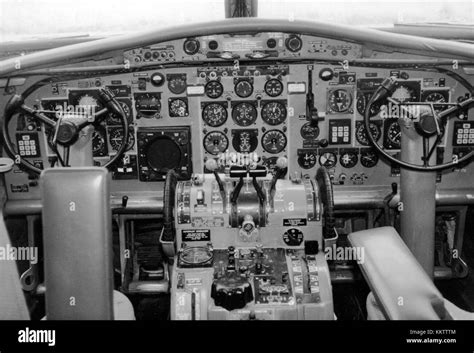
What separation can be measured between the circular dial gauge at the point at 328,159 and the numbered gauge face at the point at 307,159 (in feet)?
0.15

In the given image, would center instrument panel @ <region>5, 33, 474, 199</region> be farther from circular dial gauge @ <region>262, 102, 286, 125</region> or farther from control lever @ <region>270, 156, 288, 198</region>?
control lever @ <region>270, 156, 288, 198</region>

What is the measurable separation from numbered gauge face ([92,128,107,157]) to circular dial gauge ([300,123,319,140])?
139 centimetres

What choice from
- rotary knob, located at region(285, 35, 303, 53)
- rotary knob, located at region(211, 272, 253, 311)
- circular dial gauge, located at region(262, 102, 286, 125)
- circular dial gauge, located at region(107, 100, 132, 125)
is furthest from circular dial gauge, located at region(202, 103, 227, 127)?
rotary knob, located at region(211, 272, 253, 311)

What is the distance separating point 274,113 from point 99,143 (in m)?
1.25

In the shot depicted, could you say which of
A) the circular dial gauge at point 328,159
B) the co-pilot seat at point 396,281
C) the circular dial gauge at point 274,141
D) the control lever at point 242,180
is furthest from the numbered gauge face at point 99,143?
the co-pilot seat at point 396,281

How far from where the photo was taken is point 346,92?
3715mm

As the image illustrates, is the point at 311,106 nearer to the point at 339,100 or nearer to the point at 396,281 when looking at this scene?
the point at 339,100

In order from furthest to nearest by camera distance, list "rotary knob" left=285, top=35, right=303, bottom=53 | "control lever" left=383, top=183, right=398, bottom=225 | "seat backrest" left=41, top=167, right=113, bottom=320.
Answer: "control lever" left=383, top=183, right=398, bottom=225
"rotary knob" left=285, top=35, right=303, bottom=53
"seat backrest" left=41, top=167, right=113, bottom=320

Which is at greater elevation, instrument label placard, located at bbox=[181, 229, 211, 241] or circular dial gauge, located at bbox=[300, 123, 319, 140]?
circular dial gauge, located at bbox=[300, 123, 319, 140]

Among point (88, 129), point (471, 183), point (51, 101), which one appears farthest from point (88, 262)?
point (471, 183)

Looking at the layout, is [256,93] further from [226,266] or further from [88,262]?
[88,262]

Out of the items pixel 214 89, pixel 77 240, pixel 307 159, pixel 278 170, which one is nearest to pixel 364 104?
pixel 307 159

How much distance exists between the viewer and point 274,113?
377 centimetres

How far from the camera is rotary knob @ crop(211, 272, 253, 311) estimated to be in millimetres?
2402
